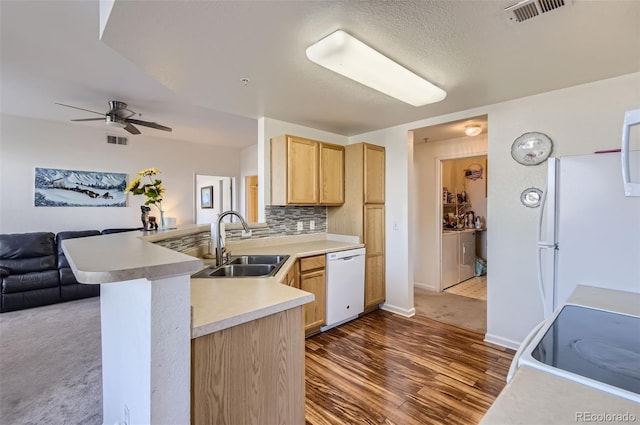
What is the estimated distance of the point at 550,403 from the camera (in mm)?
655

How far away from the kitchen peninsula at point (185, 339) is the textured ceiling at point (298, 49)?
1233 millimetres

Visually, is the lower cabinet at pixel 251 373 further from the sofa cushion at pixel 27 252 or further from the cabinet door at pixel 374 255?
the sofa cushion at pixel 27 252

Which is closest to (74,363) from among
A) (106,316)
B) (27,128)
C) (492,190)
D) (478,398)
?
(106,316)

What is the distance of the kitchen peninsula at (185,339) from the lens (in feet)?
2.92

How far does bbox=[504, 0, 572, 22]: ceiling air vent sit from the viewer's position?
139 centimetres

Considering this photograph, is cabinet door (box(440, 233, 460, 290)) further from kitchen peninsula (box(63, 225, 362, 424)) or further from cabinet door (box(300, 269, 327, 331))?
kitchen peninsula (box(63, 225, 362, 424))

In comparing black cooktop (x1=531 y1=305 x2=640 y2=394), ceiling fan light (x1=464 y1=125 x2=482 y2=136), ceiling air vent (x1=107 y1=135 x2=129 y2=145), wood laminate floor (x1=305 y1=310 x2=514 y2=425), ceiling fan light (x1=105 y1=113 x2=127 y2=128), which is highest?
ceiling air vent (x1=107 y1=135 x2=129 y2=145)

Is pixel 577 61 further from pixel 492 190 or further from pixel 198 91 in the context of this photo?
pixel 198 91

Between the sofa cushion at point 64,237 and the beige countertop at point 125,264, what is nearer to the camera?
the beige countertop at point 125,264

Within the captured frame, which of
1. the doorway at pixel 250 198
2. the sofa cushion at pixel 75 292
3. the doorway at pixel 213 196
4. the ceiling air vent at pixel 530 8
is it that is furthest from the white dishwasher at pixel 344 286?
the doorway at pixel 213 196

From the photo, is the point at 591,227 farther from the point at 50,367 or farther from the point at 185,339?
the point at 50,367

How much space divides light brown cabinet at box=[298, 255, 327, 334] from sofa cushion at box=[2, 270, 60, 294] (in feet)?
11.5

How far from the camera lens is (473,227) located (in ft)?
18.6

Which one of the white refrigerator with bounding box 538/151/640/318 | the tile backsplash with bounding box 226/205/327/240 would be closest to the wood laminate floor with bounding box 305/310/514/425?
the white refrigerator with bounding box 538/151/640/318
